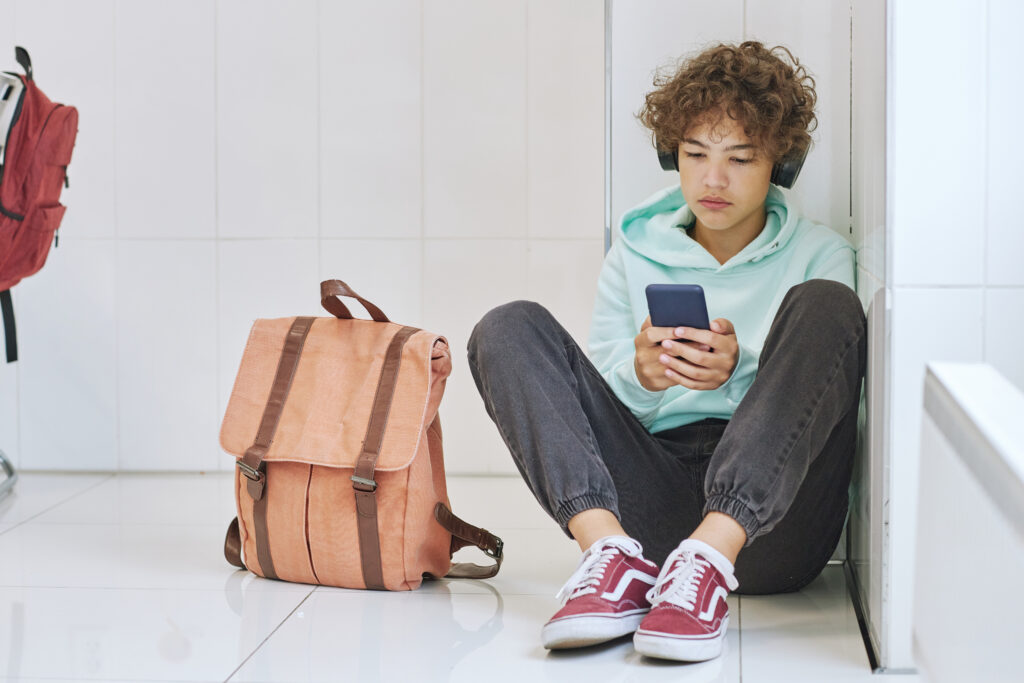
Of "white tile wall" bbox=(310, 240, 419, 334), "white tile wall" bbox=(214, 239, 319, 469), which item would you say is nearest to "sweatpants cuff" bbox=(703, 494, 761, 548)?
"white tile wall" bbox=(310, 240, 419, 334)

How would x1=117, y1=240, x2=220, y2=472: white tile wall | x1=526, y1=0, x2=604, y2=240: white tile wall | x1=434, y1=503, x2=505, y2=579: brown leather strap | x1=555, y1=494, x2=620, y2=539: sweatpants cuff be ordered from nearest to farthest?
x1=555, y1=494, x2=620, y2=539: sweatpants cuff, x1=434, y1=503, x2=505, y2=579: brown leather strap, x1=526, y1=0, x2=604, y2=240: white tile wall, x1=117, y1=240, x2=220, y2=472: white tile wall

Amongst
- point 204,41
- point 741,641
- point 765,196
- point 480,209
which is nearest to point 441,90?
point 480,209

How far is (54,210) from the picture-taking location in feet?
7.21

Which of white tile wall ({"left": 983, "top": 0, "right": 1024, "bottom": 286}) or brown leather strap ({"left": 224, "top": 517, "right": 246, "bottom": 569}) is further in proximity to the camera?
brown leather strap ({"left": 224, "top": 517, "right": 246, "bottom": 569})

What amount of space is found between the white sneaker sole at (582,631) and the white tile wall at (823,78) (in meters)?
0.74

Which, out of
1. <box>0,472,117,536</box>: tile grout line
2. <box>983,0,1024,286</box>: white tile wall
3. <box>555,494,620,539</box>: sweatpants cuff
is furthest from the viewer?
<box>0,472,117,536</box>: tile grout line

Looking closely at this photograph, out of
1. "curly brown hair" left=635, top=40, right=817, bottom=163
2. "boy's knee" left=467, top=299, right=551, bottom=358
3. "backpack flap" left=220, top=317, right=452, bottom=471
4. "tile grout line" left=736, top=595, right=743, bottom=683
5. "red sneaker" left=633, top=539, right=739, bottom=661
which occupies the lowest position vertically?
"tile grout line" left=736, top=595, right=743, bottom=683

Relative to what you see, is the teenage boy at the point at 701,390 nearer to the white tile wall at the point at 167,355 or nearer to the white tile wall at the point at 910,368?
the white tile wall at the point at 910,368

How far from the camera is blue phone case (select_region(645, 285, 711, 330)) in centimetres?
137

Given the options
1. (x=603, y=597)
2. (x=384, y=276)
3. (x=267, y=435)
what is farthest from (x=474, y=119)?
(x=603, y=597)

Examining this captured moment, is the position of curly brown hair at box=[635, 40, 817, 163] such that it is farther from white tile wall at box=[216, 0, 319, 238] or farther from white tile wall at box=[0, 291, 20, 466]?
white tile wall at box=[0, 291, 20, 466]

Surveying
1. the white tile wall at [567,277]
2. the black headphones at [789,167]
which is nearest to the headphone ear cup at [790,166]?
the black headphones at [789,167]

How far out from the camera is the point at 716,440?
4.97 feet

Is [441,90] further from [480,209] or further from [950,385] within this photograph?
[950,385]
